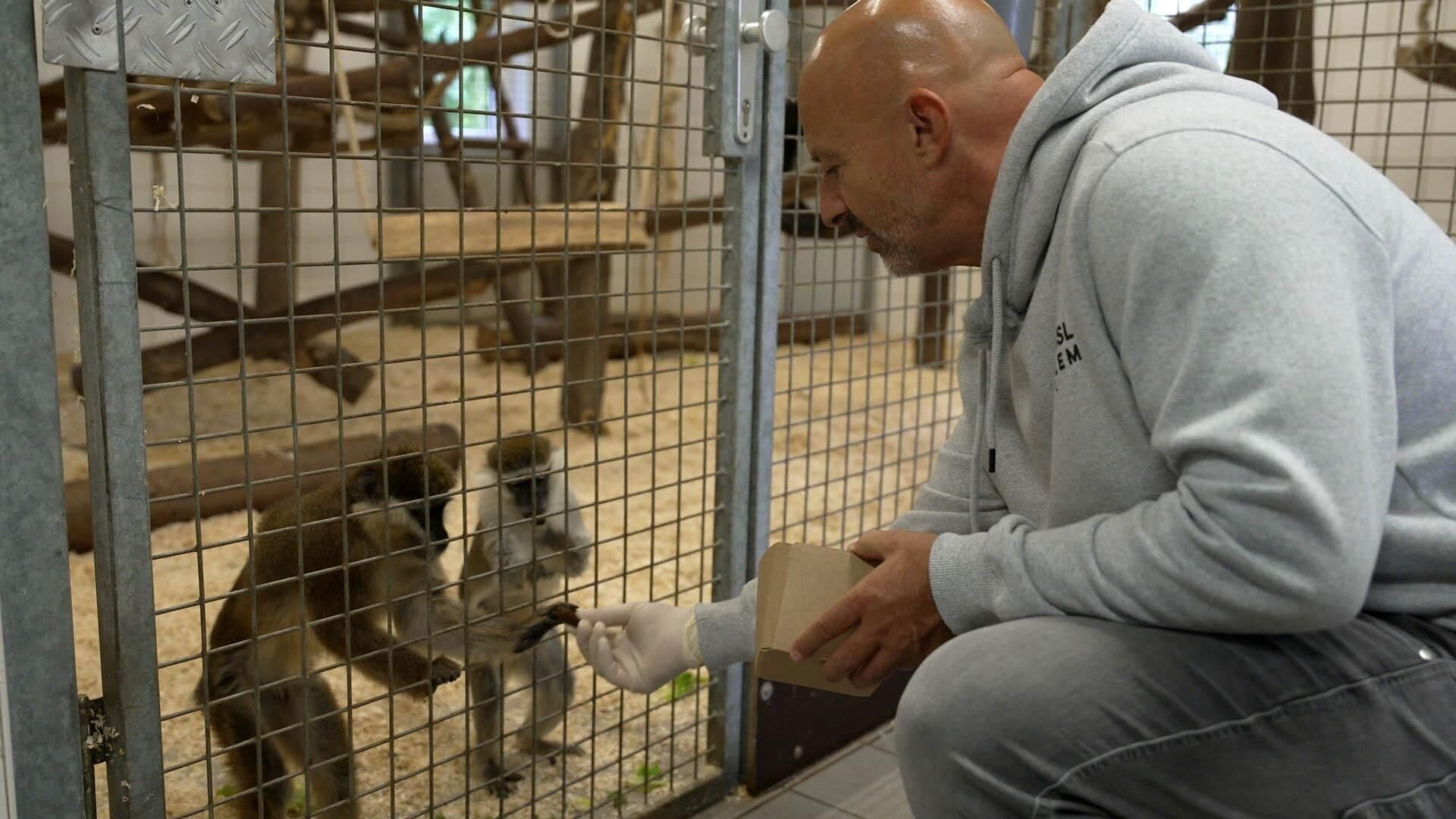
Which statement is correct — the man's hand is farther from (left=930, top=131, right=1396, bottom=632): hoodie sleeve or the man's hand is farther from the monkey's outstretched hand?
the monkey's outstretched hand

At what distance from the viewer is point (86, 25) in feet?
4.06

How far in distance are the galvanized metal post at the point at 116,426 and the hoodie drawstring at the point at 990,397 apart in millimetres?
951

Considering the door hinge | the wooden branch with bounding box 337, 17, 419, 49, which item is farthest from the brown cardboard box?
the wooden branch with bounding box 337, 17, 419, 49

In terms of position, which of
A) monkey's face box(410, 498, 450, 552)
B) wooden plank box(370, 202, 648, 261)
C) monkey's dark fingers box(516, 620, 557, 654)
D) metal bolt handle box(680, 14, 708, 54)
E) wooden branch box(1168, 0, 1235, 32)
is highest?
→ wooden branch box(1168, 0, 1235, 32)

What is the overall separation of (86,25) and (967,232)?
100 centimetres

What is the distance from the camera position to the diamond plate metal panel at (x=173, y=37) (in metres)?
1.23

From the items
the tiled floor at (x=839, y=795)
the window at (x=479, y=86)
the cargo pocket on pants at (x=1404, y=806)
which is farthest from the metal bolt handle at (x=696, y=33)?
the window at (x=479, y=86)

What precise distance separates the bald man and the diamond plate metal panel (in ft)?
2.17

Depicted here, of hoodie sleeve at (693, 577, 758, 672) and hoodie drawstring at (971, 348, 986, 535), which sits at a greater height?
hoodie drawstring at (971, 348, 986, 535)

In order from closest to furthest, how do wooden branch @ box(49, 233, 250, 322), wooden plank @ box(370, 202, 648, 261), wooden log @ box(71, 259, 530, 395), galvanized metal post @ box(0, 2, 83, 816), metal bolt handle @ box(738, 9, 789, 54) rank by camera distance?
galvanized metal post @ box(0, 2, 83, 816), metal bolt handle @ box(738, 9, 789, 54), wooden plank @ box(370, 202, 648, 261), wooden branch @ box(49, 233, 250, 322), wooden log @ box(71, 259, 530, 395)

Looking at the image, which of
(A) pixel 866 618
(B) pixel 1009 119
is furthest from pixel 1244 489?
(B) pixel 1009 119

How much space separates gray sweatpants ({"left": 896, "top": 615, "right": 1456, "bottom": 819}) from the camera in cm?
114

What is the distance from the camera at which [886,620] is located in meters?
1.33

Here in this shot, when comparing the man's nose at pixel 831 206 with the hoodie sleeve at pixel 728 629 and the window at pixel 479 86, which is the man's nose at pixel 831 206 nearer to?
the hoodie sleeve at pixel 728 629
